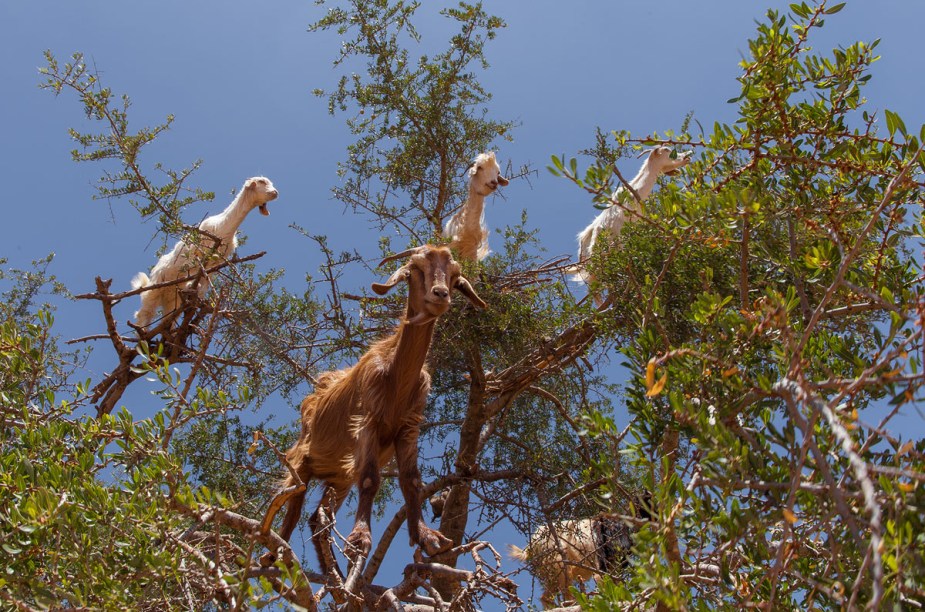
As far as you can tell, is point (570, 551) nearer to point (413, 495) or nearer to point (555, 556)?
point (555, 556)

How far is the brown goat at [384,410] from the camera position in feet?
16.3

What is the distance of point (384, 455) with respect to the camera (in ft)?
17.5

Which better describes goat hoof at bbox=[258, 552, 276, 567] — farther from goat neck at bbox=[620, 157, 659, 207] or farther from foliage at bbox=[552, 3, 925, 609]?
goat neck at bbox=[620, 157, 659, 207]

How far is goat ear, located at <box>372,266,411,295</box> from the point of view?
16.8ft

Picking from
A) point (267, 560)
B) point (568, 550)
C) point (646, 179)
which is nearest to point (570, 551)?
point (568, 550)

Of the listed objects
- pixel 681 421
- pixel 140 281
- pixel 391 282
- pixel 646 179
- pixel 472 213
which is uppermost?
pixel 646 179

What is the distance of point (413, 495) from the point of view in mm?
4859

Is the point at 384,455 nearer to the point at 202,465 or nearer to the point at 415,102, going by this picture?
the point at 202,465

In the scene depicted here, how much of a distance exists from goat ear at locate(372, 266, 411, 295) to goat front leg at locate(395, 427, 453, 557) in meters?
0.87

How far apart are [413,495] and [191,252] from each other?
16.1 ft

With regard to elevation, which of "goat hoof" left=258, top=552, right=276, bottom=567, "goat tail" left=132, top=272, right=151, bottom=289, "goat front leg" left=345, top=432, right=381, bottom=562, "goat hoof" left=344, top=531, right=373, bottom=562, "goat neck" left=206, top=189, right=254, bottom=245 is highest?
"goat neck" left=206, top=189, right=254, bottom=245

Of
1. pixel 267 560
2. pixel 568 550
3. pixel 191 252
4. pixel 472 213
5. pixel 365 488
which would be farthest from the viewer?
pixel 472 213

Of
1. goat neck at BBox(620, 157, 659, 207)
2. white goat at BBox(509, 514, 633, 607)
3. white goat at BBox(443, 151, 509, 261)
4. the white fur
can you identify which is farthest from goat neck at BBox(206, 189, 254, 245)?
the white fur

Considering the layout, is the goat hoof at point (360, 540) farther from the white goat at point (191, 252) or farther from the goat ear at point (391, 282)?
the white goat at point (191, 252)
